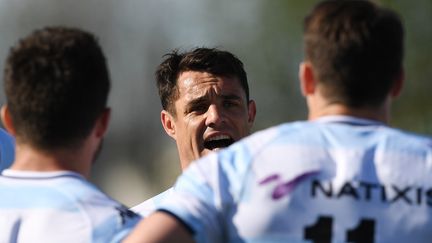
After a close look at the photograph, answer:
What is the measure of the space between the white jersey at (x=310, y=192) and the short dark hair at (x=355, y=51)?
155 millimetres

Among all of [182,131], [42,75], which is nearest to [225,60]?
[182,131]

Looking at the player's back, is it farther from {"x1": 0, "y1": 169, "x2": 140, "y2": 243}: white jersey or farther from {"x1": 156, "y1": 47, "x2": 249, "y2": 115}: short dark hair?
{"x1": 156, "y1": 47, "x2": 249, "y2": 115}: short dark hair

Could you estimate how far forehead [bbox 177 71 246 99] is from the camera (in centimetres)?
855

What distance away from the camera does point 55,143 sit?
560cm

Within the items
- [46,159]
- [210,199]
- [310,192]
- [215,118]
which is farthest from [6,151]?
[310,192]

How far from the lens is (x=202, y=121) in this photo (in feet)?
27.8

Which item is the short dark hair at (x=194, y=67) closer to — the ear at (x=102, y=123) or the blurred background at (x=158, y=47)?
the ear at (x=102, y=123)

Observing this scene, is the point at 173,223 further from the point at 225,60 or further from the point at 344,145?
the point at 225,60

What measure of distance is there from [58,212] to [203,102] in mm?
3078

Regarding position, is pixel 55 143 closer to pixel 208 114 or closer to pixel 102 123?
pixel 102 123

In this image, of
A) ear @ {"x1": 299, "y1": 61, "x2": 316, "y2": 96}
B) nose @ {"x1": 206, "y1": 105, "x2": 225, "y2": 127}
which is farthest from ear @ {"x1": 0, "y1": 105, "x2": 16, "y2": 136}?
nose @ {"x1": 206, "y1": 105, "x2": 225, "y2": 127}

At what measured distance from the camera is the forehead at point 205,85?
337 inches

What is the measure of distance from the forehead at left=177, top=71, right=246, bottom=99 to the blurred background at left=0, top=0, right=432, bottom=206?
Result: 43.5 feet

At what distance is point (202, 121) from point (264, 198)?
3.24 m
